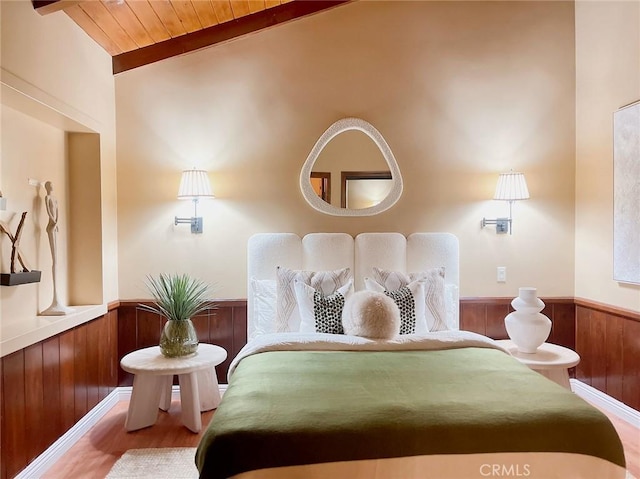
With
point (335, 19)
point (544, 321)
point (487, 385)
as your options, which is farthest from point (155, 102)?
point (544, 321)

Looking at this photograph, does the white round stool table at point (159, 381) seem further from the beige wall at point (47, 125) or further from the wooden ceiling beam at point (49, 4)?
the wooden ceiling beam at point (49, 4)

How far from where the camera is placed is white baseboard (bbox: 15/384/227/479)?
7.49ft

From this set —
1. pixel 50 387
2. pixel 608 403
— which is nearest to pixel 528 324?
pixel 608 403

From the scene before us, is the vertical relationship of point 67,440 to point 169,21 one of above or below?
below

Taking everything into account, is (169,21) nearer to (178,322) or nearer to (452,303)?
(178,322)

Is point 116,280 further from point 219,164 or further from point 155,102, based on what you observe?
point 155,102

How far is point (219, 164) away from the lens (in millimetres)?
3334

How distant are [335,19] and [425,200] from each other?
5.29 ft

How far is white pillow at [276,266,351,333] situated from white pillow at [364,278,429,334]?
351mm

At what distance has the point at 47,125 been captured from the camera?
2711 mm

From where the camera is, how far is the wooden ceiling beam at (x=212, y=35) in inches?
125

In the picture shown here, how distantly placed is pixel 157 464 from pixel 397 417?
1.60 metres

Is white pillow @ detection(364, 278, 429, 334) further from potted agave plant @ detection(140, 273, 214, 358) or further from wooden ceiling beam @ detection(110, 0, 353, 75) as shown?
wooden ceiling beam @ detection(110, 0, 353, 75)

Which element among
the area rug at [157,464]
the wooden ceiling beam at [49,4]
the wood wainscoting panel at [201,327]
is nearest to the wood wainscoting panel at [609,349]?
the wood wainscoting panel at [201,327]
